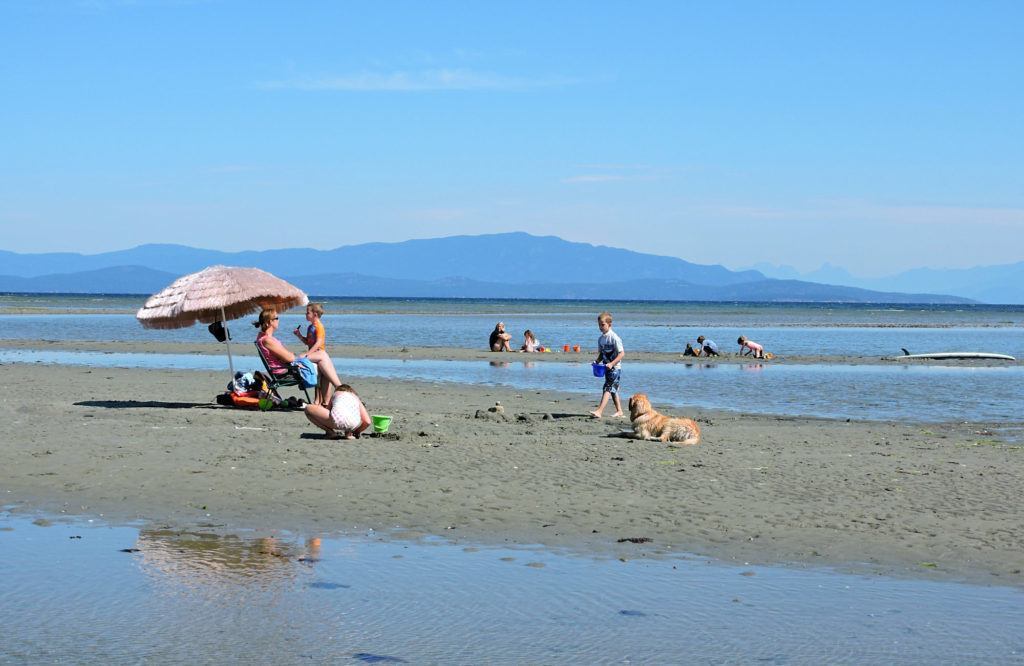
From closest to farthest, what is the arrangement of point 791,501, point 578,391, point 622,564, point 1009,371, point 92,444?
point 622,564 → point 791,501 → point 92,444 → point 578,391 → point 1009,371

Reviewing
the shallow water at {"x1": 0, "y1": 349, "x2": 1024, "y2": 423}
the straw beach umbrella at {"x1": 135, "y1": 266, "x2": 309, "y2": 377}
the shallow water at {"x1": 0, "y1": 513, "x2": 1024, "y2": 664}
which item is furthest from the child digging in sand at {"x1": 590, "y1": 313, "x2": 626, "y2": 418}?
the shallow water at {"x1": 0, "y1": 513, "x2": 1024, "y2": 664}

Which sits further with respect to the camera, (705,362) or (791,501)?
(705,362)

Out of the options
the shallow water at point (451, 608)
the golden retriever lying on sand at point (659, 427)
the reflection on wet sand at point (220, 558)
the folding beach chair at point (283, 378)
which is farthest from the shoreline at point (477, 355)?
the shallow water at point (451, 608)

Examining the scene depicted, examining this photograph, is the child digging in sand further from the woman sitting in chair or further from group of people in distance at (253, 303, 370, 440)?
the woman sitting in chair

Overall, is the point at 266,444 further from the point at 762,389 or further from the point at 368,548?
the point at 762,389

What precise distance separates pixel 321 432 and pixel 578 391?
9.49 metres

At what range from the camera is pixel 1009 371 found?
1243 inches

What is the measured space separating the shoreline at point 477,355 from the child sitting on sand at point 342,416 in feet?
63.0

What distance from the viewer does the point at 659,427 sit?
1437 centimetres

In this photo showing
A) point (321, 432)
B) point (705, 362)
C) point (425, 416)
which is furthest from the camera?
point (705, 362)

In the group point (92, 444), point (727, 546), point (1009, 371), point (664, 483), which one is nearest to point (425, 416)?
point (92, 444)

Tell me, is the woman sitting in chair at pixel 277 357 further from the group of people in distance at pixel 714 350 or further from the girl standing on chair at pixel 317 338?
the group of people in distance at pixel 714 350

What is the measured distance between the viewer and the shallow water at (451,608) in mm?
6355

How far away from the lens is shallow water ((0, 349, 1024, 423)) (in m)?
20.7
